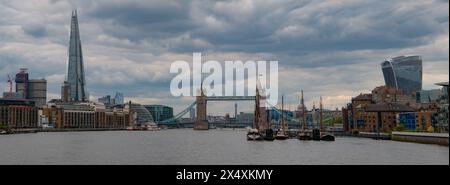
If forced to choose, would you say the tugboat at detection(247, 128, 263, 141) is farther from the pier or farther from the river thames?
the river thames

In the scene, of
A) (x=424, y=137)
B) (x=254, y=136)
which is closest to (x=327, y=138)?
(x=254, y=136)

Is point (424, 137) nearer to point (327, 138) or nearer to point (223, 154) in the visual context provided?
point (327, 138)

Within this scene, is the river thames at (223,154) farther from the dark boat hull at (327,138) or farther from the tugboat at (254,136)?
the dark boat hull at (327,138)

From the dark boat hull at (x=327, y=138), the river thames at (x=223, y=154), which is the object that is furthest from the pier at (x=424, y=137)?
the dark boat hull at (x=327, y=138)

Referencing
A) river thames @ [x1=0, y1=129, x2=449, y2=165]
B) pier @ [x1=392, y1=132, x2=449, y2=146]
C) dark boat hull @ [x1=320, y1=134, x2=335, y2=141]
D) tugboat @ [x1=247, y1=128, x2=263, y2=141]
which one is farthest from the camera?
dark boat hull @ [x1=320, y1=134, x2=335, y2=141]

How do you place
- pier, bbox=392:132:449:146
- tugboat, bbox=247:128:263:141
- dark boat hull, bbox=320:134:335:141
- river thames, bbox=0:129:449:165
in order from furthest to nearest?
dark boat hull, bbox=320:134:335:141 < tugboat, bbox=247:128:263:141 < pier, bbox=392:132:449:146 < river thames, bbox=0:129:449:165

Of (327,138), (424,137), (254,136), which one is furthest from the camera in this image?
(327,138)

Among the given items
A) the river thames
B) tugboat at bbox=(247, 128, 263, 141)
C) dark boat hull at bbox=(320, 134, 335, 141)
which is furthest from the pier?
tugboat at bbox=(247, 128, 263, 141)
